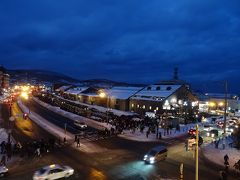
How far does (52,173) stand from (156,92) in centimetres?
5538

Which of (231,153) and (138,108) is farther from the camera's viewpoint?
(138,108)

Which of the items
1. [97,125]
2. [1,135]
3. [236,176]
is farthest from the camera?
[97,125]

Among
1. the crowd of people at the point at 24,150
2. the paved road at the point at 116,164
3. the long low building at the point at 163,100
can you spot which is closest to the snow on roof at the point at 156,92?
the long low building at the point at 163,100

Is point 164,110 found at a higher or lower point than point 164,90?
lower

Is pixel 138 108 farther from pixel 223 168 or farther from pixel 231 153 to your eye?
pixel 223 168

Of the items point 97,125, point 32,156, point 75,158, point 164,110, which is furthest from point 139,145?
point 164,110

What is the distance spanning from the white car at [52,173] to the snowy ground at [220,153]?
16.8m

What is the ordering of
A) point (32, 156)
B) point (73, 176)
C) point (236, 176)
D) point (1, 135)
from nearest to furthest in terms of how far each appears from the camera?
point (73, 176), point (236, 176), point (32, 156), point (1, 135)

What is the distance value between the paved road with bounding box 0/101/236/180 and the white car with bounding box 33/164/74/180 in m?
0.93

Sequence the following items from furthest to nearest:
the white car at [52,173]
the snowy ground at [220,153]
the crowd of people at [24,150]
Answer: the snowy ground at [220,153], the crowd of people at [24,150], the white car at [52,173]

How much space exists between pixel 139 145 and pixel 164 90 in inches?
1555

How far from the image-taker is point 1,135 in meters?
43.8

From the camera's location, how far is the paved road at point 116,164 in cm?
2645

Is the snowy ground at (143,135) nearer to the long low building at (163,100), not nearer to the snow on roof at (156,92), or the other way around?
the long low building at (163,100)
